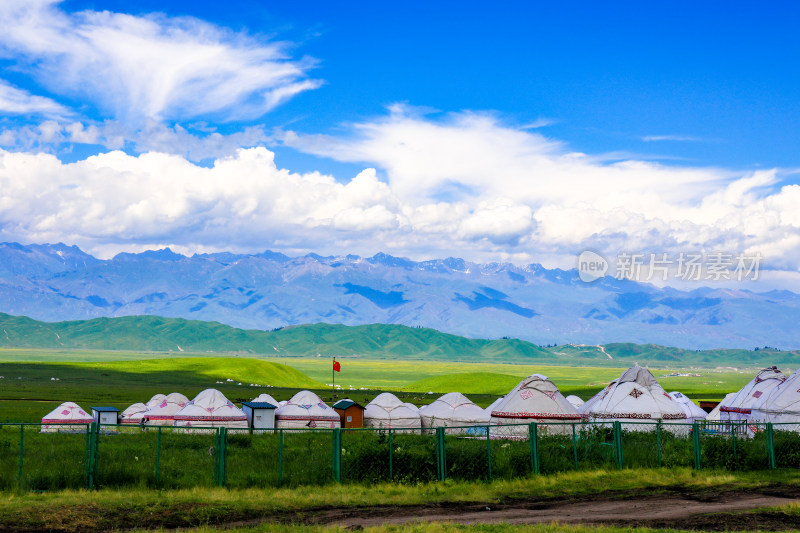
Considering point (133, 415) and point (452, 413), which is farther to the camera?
point (452, 413)

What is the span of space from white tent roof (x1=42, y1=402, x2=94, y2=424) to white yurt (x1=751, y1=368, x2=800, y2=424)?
43.8 meters

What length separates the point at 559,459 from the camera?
92.9ft

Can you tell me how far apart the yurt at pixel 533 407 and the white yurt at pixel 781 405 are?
34.1 ft

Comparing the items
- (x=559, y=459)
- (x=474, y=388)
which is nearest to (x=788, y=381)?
(x=559, y=459)

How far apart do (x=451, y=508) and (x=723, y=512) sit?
7.81m

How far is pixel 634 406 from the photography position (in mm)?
46281

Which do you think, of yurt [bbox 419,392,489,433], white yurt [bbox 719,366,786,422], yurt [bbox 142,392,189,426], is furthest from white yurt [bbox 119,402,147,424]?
white yurt [bbox 719,366,786,422]

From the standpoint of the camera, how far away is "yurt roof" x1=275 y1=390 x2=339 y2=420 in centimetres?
5606

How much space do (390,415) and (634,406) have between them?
1956 cm

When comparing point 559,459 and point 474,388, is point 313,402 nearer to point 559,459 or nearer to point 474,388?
point 559,459

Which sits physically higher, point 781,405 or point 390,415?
point 781,405

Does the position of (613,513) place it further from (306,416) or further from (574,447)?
Result: (306,416)

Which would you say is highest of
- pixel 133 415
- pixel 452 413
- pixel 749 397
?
pixel 749 397

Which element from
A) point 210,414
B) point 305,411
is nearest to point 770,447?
point 305,411
